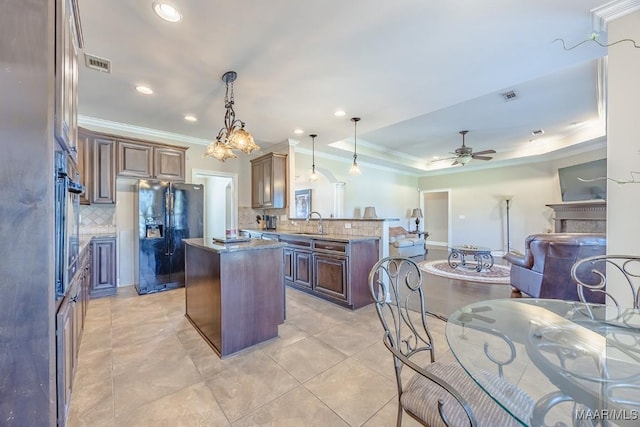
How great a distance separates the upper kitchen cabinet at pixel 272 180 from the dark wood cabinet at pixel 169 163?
1409 mm

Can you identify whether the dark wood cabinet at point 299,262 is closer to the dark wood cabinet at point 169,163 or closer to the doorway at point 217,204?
the dark wood cabinet at point 169,163

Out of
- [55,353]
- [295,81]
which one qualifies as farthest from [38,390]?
[295,81]

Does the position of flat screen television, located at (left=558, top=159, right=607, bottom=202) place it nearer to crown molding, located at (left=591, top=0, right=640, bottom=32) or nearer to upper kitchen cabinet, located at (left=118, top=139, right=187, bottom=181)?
crown molding, located at (left=591, top=0, right=640, bottom=32)

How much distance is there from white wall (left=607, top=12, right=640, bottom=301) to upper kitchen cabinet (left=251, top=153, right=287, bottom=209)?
4.25 m

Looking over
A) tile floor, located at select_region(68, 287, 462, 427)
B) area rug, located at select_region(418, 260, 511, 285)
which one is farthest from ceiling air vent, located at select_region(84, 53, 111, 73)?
area rug, located at select_region(418, 260, 511, 285)

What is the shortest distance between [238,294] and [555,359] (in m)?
2.06

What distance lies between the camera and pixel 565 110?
4.27 meters

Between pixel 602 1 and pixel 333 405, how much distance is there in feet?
10.8

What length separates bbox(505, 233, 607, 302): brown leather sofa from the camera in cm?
299

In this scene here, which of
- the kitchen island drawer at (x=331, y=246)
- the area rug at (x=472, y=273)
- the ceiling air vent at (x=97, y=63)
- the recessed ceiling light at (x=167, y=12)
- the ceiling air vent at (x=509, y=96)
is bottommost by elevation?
the area rug at (x=472, y=273)

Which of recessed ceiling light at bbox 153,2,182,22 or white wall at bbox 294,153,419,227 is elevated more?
recessed ceiling light at bbox 153,2,182,22

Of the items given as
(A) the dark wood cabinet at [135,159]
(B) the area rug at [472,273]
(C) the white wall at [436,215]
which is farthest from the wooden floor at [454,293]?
(C) the white wall at [436,215]

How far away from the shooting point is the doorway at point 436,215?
382 inches

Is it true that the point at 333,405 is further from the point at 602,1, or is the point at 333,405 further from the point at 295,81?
the point at 602,1
